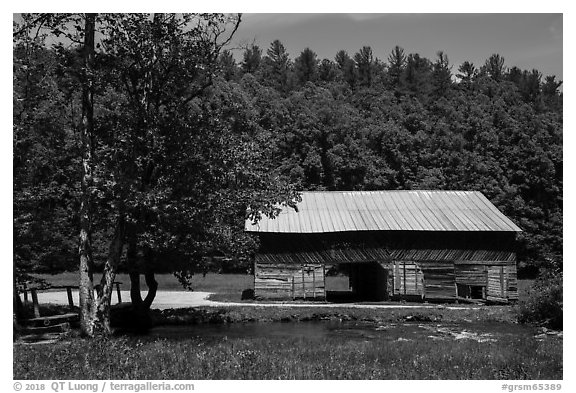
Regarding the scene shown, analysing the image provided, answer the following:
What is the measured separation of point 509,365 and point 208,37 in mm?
13208

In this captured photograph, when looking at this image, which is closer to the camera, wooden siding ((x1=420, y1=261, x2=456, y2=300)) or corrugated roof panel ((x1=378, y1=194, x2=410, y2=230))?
corrugated roof panel ((x1=378, y1=194, x2=410, y2=230))

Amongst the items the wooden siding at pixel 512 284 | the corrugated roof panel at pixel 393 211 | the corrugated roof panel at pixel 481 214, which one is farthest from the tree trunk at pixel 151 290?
the wooden siding at pixel 512 284

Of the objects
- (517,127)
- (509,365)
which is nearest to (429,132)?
(517,127)

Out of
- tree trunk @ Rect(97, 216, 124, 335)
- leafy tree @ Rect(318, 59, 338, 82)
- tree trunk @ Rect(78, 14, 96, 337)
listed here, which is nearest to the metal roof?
tree trunk @ Rect(97, 216, 124, 335)

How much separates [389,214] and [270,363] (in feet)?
93.5

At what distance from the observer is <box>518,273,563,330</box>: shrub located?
25.5 meters

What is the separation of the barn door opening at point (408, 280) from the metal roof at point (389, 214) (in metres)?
2.65

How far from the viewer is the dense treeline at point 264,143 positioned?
1909 cm

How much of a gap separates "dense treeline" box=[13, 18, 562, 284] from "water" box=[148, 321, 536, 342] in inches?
124

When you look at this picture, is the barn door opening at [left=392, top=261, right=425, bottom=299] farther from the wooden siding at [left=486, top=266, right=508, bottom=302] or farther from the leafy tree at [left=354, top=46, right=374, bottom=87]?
the leafy tree at [left=354, top=46, right=374, bottom=87]

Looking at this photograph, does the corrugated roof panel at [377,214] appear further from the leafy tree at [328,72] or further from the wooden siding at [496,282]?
the leafy tree at [328,72]

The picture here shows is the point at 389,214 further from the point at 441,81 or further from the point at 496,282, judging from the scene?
the point at 441,81

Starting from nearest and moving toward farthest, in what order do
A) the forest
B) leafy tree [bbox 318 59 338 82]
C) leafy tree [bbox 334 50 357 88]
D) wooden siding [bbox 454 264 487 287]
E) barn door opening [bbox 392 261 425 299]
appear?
1. the forest
2. barn door opening [bbox 392 261 425 299]
3. wooden siding [bbox 454 264 487 287]
4. leafy tree [bbox 318 59 338 82]
5. leafy tree [bbox 334 50 357 88]
